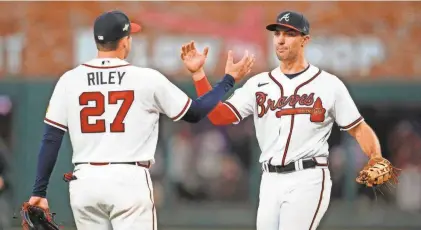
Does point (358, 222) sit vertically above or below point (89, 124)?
below

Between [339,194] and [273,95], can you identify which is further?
[339,194]

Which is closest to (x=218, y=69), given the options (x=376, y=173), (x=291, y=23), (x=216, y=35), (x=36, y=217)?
(x=216, y=35)

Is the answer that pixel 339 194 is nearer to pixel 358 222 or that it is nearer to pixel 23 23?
pixel 358 222

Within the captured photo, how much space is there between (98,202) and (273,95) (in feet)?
5.65

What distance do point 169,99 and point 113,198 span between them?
64cm

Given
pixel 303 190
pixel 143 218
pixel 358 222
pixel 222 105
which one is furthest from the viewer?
pixel 358 222

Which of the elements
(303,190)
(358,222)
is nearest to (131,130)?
(303,190)

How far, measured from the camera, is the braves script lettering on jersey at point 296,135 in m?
6.16

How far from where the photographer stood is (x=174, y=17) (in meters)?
15.9

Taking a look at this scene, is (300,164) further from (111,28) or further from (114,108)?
(111,28)

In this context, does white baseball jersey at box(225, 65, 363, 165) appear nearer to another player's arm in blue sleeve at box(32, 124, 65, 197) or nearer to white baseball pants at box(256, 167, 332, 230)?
white baseball pants at box(256, 167, 332, 230)

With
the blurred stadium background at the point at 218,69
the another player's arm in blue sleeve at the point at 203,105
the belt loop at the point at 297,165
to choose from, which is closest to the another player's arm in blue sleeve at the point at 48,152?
the another player's arm in blue sleeve at the point at 203,105

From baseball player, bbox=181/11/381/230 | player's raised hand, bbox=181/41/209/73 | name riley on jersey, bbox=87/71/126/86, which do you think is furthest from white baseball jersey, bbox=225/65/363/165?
name riley on jersey, bbox=87/71/126/86

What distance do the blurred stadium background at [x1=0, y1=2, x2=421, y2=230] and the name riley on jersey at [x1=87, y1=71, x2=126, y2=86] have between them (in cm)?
1007
